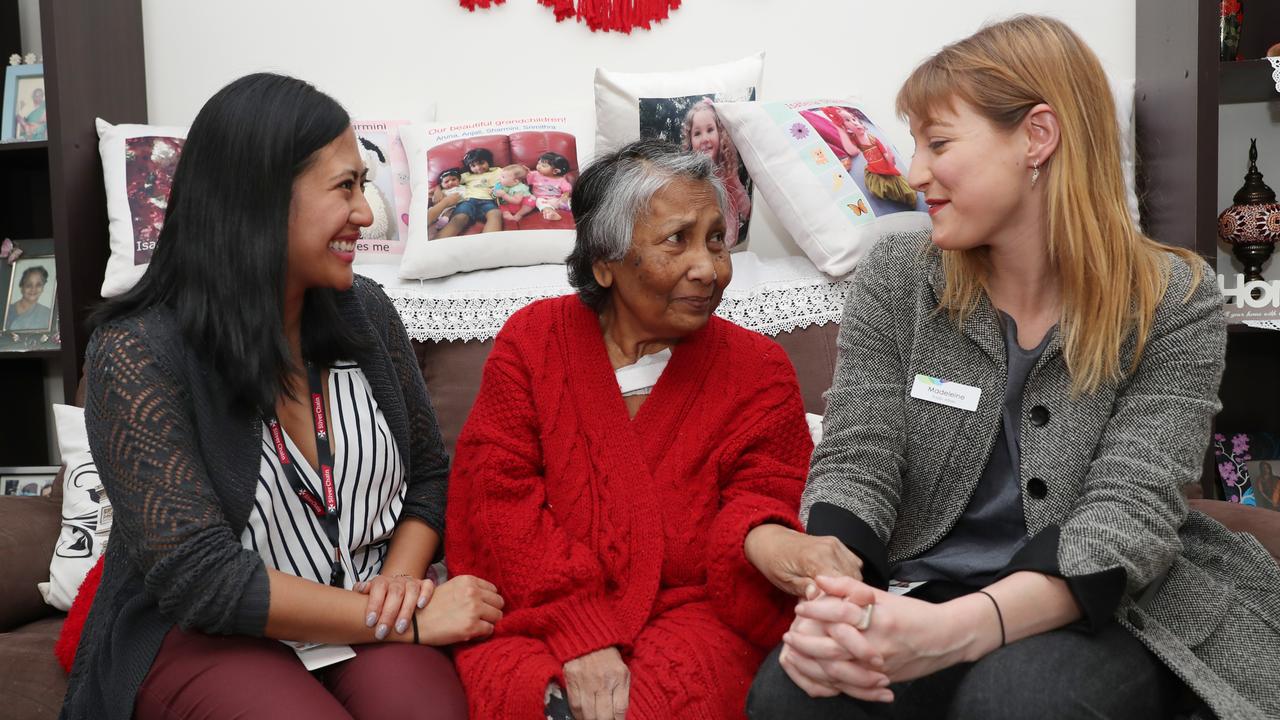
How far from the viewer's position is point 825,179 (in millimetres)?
Answer: 2287

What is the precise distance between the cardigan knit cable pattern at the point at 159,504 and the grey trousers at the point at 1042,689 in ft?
2.29

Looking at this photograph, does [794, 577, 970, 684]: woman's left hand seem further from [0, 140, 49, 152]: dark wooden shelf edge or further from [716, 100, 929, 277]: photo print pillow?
[0, 140, 49, 152]: dark wooden shelf edge

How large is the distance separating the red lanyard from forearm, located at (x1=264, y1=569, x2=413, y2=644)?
0.12m

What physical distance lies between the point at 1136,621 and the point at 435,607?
3.11 ft

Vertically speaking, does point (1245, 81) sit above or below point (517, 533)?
above

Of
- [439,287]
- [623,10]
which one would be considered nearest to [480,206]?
[439,287]

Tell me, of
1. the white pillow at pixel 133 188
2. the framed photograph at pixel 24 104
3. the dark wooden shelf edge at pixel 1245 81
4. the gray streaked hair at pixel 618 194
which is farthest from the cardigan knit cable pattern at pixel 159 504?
the dark wooden shelf edge at pixel 1245 81

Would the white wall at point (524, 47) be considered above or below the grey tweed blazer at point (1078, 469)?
above

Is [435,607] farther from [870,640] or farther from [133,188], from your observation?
[133,188]

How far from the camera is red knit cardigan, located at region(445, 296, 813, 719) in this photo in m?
1.43

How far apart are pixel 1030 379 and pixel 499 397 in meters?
0.79

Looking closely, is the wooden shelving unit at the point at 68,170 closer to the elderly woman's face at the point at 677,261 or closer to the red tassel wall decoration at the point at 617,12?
the red tassel wall decoration at the point at 617,12

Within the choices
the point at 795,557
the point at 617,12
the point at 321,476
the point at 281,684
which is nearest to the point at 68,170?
the point at 617,12

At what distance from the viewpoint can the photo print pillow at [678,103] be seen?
2.44 metres
